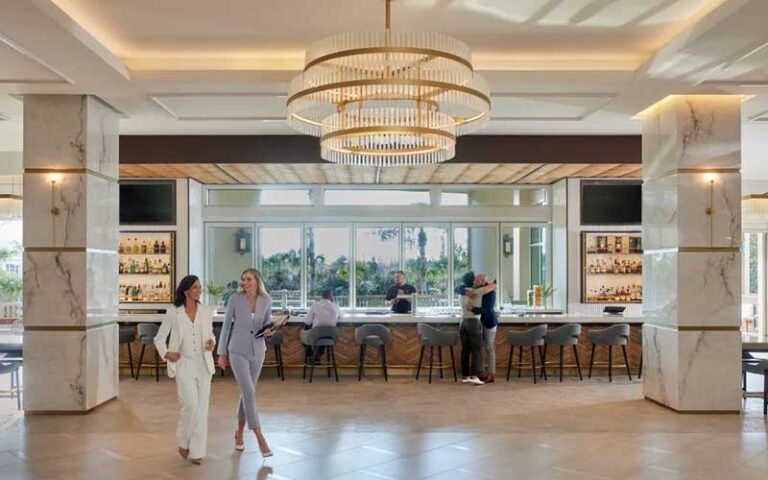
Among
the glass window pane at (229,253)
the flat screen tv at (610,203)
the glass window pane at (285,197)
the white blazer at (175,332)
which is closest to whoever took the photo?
the white blazer at (175,332)

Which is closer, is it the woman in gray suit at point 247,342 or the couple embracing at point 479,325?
the woman in gray suit at point 247,342

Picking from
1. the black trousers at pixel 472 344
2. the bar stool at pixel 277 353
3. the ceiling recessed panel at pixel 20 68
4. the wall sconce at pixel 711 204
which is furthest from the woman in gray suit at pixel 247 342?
the wall sconce at pixel 711 204

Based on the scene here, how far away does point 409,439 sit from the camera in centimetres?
666

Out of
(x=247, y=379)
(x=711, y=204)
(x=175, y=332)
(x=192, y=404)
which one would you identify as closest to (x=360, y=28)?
(x=175, y=332)

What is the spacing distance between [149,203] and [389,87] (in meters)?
9.03

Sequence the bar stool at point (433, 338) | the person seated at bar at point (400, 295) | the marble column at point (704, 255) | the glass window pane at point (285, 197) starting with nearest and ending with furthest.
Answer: the marble column at point (704, 255) < the bar stool at point (433, 338) < the person seated at bar at point (400, 295) < the glass window pane at point (285, 197)

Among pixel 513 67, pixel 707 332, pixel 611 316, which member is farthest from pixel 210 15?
pixel 611 316

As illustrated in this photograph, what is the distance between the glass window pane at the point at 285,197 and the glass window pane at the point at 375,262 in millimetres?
1220

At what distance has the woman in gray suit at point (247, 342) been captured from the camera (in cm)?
602

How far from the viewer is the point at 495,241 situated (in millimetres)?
14133

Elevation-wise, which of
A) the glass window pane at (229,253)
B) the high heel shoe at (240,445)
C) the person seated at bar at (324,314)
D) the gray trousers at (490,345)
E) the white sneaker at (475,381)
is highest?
the glass window pane at (229,253)

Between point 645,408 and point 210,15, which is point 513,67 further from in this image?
point 645,408

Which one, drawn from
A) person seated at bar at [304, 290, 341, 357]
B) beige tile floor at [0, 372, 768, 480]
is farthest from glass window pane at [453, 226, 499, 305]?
beige tile floor at [0, 372, 768, 480]

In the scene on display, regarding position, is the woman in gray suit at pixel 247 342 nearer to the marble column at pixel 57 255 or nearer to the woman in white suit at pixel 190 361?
the woman in white suit at pixel 190 361
